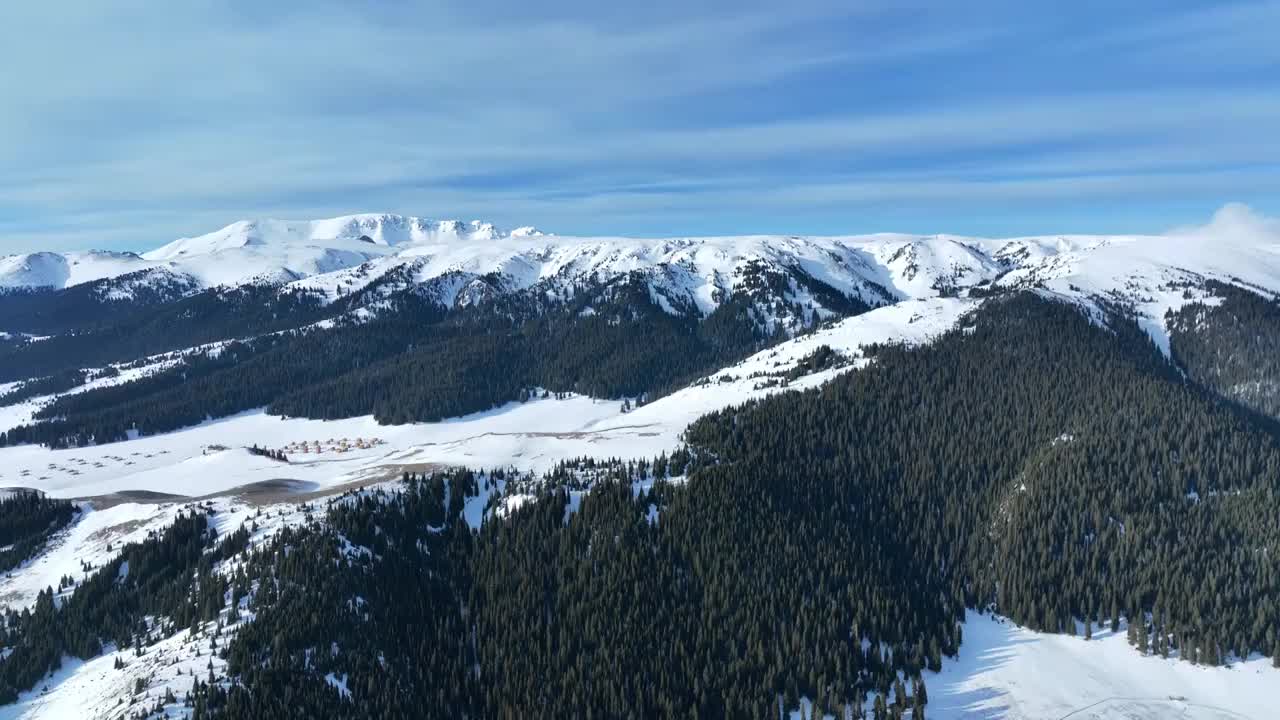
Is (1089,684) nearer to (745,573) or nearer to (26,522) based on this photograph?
(745,573)

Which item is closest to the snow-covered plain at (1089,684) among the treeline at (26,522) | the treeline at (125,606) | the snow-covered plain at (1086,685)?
the snow-covered plain at (1086,685)

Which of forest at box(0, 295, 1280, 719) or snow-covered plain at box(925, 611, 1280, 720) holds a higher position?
forest at box(0, 295, 1280, 719)

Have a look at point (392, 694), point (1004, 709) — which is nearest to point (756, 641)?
point (1004, 709)

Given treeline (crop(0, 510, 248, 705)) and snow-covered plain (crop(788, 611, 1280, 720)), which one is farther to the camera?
treeline (crop(0, 510, 248, 705))

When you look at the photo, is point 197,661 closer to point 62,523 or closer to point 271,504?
point 271,504

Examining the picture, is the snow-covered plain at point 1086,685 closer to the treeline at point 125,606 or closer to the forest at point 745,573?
the forest at point 745,573

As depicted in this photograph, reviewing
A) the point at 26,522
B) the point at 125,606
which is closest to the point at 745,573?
the point at 125,606

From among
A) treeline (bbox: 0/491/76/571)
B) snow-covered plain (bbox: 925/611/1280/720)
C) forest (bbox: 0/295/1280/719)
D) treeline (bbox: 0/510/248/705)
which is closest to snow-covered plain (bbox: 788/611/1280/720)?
snow-covered plain (bbox: 925/611/1280/720)

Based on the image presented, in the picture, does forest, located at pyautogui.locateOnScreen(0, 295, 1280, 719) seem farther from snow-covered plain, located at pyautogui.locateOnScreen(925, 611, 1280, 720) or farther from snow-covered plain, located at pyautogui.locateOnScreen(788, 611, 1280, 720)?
snow-covered plain, located at pyautogui.locateOnScreen(925, 611, 1280, 720)

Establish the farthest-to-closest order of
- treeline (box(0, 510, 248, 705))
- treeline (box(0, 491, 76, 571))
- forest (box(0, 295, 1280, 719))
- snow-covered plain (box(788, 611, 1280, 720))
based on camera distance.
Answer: treeline (box(0, 491, 76, 571)) < treeline (box(0, 510, 248, 705)) < snow-covered plain (box(788, 611, 1280, 720)) < forest (box(0, 295, 1280, 719))
